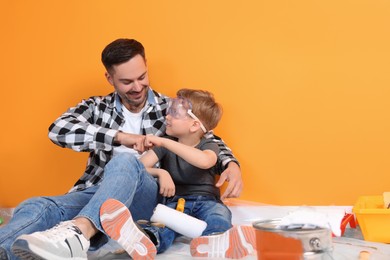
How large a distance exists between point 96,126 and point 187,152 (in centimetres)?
38

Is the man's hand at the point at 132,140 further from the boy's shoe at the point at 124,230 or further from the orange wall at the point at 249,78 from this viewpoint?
the orange wall at the point at 249,78

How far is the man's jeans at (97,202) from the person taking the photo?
1.59m

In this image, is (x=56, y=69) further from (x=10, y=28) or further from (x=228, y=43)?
(x=228, y=43)

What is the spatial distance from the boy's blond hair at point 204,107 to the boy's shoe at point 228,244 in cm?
54

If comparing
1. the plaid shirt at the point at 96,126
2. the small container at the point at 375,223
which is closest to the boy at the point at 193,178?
the plaid shirt at the point at 96,126

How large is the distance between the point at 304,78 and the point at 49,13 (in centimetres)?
121

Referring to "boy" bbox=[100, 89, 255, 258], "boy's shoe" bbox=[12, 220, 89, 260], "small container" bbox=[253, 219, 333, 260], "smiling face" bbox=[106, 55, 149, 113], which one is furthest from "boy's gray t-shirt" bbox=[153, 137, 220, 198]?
"small container" bbox=[253, 219, 333, 260]

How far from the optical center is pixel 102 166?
2.27 m

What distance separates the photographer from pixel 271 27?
243 centimetres

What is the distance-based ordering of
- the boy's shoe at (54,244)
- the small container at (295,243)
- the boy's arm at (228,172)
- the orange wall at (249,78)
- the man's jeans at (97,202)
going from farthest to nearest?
the orange wall at (249,78) → the boy's arm at (228,172) → the man's jeans at (97,202) → the boy's shoe at (54,244) → the small container at (295,243)

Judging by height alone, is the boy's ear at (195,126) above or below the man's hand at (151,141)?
above

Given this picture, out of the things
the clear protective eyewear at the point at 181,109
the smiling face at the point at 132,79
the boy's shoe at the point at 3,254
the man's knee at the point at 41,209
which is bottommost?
the boy's shoe at the point at 3,254

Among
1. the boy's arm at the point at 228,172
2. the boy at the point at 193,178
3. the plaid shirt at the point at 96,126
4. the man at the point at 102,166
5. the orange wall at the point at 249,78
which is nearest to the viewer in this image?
the man at the point at 102,166

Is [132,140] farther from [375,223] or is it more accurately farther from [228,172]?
[375,223]
